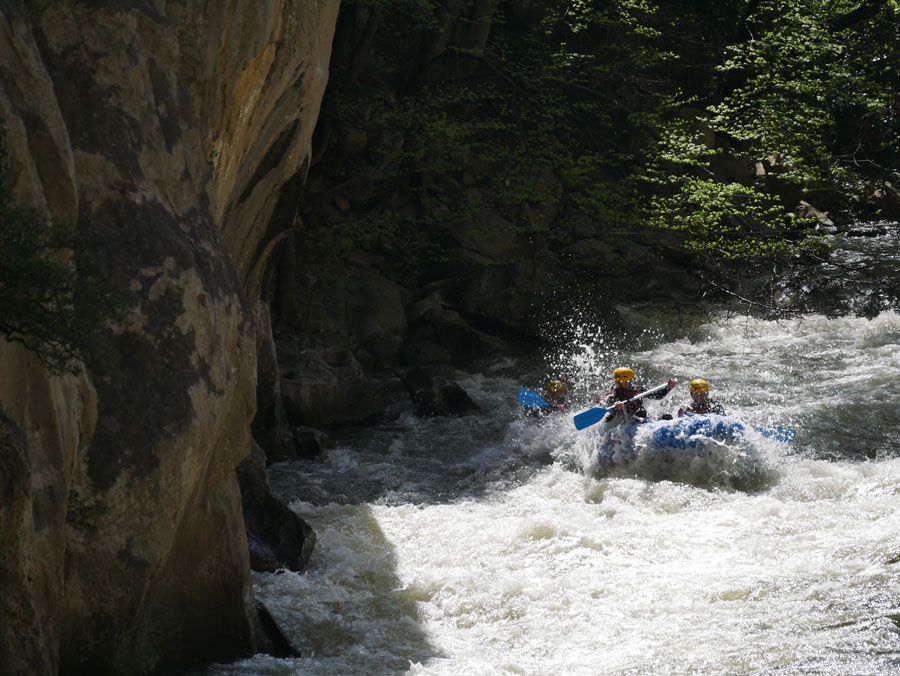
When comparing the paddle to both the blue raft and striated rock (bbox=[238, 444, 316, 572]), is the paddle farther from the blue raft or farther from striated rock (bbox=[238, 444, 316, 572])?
striated rock (bbox=[238, 444, 316, 572])

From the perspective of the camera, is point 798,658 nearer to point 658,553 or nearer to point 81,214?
→ point 658,553

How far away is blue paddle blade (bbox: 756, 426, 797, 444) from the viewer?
9125 millimetres

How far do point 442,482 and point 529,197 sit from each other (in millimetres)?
7593

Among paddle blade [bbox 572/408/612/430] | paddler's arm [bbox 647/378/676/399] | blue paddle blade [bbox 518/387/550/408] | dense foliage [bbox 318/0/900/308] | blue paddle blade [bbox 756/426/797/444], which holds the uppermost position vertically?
dense foliage [bbox 318/0/900/308]

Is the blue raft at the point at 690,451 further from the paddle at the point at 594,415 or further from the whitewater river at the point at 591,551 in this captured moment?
the paddle at the point at 594,415

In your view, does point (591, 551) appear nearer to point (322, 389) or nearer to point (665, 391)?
point (665, 391)

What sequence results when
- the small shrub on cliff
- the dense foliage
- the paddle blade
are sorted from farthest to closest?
the dense foliage
the paddle blade
the small shrub on cliff

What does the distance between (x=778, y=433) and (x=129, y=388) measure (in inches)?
259

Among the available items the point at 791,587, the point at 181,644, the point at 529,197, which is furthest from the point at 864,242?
the point at 181,644

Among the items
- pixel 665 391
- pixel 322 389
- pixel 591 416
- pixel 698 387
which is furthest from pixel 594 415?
pixel 322 389

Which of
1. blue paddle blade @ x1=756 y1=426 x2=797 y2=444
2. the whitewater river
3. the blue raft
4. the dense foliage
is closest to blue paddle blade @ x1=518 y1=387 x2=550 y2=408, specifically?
the whitewater river

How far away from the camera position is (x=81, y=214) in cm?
446

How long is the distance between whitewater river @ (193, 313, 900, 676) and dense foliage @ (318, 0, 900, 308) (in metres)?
3.88

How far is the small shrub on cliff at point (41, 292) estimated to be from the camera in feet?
9.60
